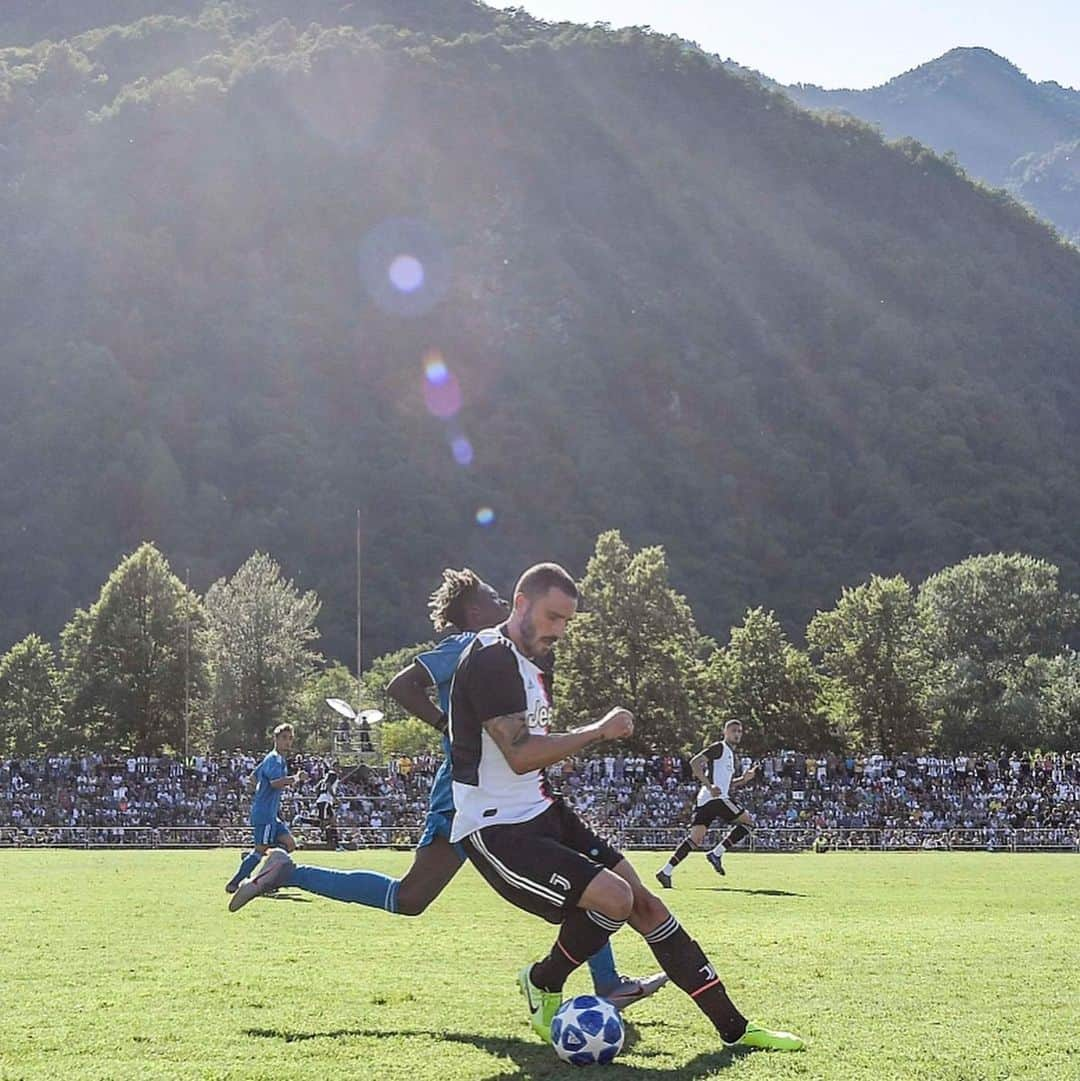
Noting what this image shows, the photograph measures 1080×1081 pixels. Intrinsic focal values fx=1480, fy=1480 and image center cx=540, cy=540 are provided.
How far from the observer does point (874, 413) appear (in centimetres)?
14775

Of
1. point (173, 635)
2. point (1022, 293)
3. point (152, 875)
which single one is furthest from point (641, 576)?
point (1022, 293)

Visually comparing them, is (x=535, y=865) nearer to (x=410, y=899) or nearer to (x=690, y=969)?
(x=690, y=969)

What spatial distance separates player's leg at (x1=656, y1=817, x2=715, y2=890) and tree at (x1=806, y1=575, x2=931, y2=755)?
4993cm

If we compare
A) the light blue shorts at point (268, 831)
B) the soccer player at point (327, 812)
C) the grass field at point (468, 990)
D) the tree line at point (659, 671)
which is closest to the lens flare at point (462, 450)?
the tree line at point (659, 671)

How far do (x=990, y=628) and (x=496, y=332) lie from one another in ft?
274

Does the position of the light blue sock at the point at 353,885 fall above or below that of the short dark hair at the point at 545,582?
below

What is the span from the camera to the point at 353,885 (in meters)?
9.52

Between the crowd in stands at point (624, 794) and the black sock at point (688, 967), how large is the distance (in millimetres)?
33258


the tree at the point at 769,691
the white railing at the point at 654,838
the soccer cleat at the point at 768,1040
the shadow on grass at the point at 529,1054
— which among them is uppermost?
the tree at the point at 769,691

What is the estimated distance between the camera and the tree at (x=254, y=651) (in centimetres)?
7950

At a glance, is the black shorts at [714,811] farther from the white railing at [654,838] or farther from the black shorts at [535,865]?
the white railing at [654,838]

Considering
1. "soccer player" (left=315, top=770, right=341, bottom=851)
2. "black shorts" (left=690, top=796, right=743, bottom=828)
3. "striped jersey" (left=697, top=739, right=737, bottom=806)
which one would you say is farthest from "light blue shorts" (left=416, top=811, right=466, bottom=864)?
"soccer player" (left=315, top=770, right=341, bottom=851)

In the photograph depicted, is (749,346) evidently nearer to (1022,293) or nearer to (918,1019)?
(1022,293)

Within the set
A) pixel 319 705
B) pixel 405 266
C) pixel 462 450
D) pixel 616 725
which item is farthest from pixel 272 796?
pixel 405 266
